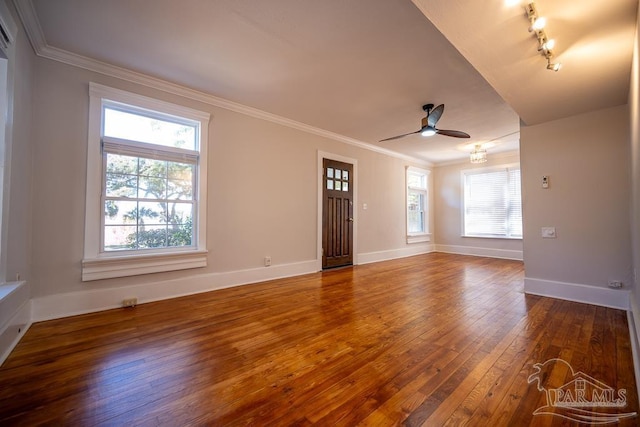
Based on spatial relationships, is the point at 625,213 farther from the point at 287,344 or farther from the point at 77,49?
the point at 77,49

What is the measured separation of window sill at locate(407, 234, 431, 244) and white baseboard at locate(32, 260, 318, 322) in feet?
13.0

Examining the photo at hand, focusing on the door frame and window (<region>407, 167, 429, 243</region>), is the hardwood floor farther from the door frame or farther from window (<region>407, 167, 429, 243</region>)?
window (<region>407, 167, 429, 243</region>)

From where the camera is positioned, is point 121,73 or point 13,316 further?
point 121,73

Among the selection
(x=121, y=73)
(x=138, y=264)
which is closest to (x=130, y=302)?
(x=138, y=264)

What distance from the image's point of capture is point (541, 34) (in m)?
1.79

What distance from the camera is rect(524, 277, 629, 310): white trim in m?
2.91

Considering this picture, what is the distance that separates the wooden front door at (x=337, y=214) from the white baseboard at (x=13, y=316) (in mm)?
3789

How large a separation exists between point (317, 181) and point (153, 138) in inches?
104

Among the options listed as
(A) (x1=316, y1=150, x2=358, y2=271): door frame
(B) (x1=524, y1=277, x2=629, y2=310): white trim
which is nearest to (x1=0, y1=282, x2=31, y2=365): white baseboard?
(A) (x1=316, y1=150, x2=358, y2=271): door frame

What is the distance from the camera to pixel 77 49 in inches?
102

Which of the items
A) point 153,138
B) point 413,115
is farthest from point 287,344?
point 413,115

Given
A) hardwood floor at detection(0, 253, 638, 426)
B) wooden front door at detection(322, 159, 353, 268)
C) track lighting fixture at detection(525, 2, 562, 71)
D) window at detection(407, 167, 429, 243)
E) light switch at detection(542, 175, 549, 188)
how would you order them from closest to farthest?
hardwood floor at detection(0, 253, 638, 426)
track lighting fixture at detection(525, 2, 562, 71)
light switch at detection(542, 175, 549, 188)
wooden front door at detection(322, 159, 353, 268)
window at detection(407, 167, 429, 243)

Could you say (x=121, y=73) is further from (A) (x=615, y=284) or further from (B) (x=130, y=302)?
(A) (x=615, y=284)

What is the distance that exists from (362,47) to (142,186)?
2.93 metres
